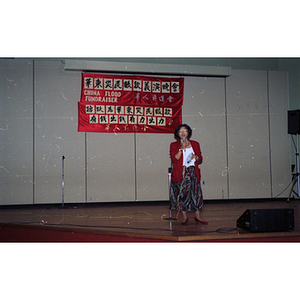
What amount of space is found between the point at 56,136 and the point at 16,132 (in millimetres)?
739

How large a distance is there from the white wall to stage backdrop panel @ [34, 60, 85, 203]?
0.06ft

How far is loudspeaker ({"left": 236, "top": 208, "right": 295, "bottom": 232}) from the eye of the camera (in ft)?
9.64

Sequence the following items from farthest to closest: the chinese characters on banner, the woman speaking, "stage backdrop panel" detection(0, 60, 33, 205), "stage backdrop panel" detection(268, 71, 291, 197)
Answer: "stage backdrop panel" detection(268, 71, 291, 197) < the chinese characters on banner < "stage backdrop panel" detection(0, 60, 33, 205) < the woman speaking

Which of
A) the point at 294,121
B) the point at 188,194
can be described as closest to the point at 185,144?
the point at 188,194

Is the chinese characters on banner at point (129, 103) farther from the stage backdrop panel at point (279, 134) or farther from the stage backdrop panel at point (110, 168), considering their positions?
the stage backdrop panel at point (279, 134)

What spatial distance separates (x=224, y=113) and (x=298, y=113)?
1381 millimetres

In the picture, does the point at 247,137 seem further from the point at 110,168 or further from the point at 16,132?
the point at 16,132

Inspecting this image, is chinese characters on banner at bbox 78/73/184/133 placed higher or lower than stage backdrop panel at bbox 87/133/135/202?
higher

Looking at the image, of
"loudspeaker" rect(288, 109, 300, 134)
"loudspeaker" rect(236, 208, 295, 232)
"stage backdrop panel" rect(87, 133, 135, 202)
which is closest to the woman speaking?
"loudspeaker" rect(236, 208, 295, 232)

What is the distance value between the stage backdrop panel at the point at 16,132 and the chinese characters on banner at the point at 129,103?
1019 millimetres

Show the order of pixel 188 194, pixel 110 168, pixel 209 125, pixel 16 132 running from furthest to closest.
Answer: pixel 209 125, pixel 110 168, pixel 16 132, pixel 188 194

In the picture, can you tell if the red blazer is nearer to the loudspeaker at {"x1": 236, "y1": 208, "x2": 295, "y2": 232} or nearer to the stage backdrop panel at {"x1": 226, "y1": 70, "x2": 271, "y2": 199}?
the loudspeaker at {"x1": 236, "y1": 208, "x2": 295, "y2": 232}

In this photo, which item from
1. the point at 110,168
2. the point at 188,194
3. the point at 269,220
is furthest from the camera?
the point at 110,168

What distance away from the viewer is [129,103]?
5.88 meters
